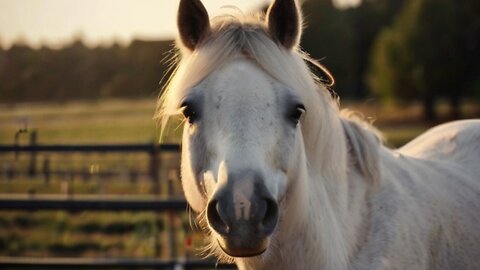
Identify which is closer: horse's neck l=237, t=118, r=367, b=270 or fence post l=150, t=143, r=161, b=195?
horse's neck l=237, t=118, r=367, b=270

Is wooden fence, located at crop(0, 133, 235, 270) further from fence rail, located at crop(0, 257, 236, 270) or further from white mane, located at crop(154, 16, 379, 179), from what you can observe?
white mane, located at crop(154, 16, 379, 179)

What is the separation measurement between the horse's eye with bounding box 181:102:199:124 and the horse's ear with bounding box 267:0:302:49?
51cm

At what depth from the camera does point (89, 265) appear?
5.58m

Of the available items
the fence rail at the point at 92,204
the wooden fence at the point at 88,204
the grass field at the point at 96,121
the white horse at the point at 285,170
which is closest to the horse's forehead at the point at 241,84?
the white horse at the point at 285,170

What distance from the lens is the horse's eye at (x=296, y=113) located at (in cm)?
235

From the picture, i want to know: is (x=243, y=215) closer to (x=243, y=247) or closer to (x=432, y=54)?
(x=243, y=247)

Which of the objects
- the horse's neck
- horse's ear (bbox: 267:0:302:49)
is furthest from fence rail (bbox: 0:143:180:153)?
horse's ear (bbox: 267:0:302:49)

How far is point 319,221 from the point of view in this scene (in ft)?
8.37

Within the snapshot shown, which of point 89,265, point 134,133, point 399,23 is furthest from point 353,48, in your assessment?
point 89,265

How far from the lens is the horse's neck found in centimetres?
246

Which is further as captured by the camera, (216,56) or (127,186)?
(127,186)

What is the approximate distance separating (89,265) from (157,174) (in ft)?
6.21

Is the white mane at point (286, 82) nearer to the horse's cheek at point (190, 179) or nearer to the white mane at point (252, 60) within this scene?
the white mane at point (252, 60)

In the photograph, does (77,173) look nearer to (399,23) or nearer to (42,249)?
(42,249)
